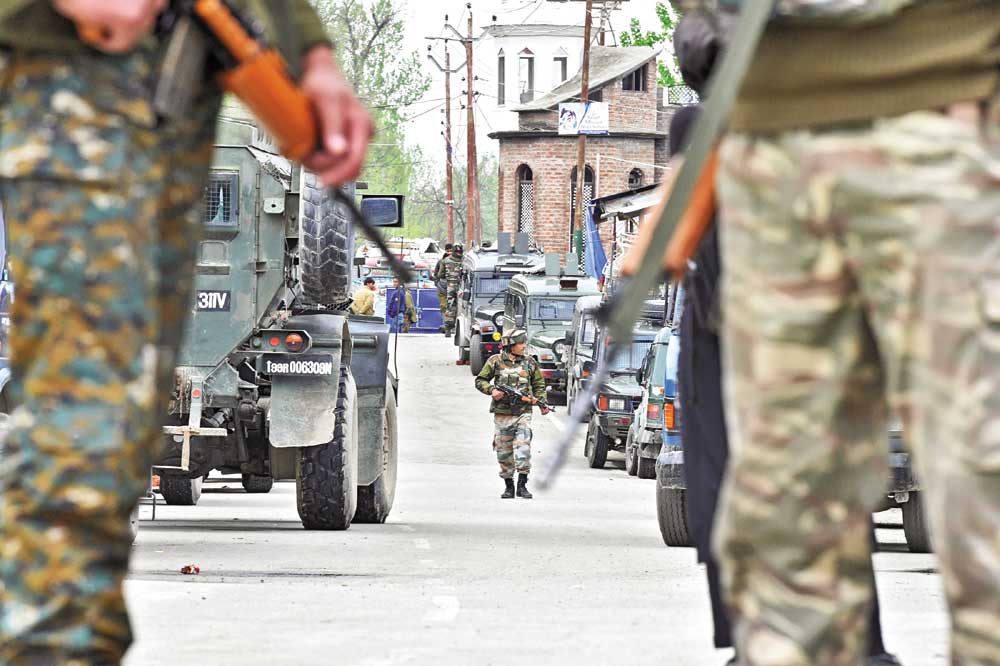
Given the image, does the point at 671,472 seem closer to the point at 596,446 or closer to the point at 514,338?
the point at 514,338

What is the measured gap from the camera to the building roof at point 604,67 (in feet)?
279

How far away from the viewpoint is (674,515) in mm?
13969

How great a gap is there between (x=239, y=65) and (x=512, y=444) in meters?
20.4

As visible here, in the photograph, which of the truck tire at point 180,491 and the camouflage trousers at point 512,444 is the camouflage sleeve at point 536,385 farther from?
the truck tire at point 180,491

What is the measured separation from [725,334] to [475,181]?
78.7 meters

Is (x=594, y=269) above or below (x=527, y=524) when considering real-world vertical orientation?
above

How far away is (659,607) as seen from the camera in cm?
827

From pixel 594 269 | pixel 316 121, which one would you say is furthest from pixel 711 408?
pixel 594 269

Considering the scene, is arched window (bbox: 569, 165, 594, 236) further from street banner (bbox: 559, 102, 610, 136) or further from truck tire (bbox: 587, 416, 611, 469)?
truck tire (bbox: 587, 416, 611, 469)

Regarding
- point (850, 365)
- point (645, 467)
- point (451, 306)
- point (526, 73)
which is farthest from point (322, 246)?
point (526, 73)

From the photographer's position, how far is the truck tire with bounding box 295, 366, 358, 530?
1412 centimetres

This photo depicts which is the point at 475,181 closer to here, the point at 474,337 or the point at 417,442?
the point at 474,337

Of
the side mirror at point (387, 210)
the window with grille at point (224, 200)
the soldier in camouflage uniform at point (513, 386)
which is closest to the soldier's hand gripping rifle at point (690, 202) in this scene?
the side mirror at point (387, 210)

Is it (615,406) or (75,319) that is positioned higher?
(75,319)
